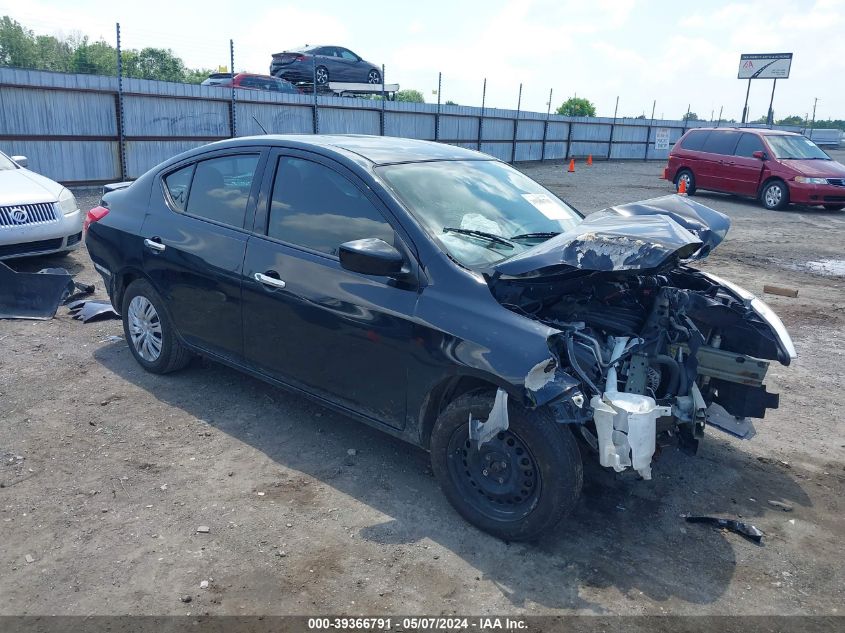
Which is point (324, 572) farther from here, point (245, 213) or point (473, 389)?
point (245, 213)

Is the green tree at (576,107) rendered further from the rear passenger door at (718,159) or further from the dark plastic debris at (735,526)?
the dark plastic debris at (735,526)

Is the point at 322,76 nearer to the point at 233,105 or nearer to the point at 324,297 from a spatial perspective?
the point at 233,105

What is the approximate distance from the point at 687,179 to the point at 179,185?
16018 millimetres

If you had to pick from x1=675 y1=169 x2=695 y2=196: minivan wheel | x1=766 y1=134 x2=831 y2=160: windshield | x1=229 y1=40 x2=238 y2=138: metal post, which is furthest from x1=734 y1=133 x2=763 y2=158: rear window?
x1=229 y1=40 x2=238 y2=138: metal post

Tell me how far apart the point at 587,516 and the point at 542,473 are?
624 mm

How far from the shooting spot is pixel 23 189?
761 cm

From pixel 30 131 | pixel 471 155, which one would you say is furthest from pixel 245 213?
pixel 30 131

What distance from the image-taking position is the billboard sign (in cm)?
4509

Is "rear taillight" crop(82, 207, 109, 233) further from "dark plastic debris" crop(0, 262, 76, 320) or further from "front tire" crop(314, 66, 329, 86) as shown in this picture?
"front tire" crop(314, 66, 329, 86)

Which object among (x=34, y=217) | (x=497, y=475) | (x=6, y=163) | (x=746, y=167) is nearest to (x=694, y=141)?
(x=746, y=167)

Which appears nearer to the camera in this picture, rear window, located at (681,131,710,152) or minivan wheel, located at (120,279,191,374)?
minivan wheel, located at (120,279,191,374)

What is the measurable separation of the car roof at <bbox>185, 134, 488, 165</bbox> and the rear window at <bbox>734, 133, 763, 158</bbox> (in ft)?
45.8

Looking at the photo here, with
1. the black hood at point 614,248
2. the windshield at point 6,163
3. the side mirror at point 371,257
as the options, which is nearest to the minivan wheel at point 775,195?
the black hood at point 614,248

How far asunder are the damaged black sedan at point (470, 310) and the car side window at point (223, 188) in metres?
0.01
